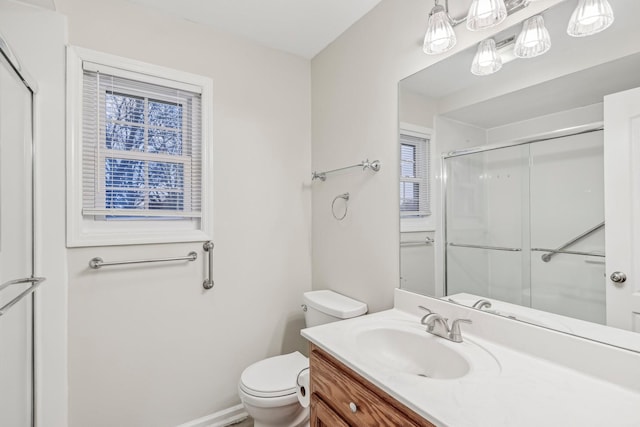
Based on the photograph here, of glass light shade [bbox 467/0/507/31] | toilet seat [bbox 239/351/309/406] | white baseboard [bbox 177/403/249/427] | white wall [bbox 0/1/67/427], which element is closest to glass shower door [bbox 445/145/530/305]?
glass light shade [bbox 467/0/507/31]

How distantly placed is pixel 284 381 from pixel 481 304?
1042mm

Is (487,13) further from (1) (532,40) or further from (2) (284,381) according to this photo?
(2) (284,381)

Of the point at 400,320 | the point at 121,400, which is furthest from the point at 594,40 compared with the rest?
the point at 121,400

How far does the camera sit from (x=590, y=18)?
0.93 metres

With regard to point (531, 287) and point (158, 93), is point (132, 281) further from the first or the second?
point (531, 287)

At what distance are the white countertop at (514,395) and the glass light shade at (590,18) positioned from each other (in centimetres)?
97

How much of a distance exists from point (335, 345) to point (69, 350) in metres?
1.37

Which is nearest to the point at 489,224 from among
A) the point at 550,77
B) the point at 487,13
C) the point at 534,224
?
the point at 534,224

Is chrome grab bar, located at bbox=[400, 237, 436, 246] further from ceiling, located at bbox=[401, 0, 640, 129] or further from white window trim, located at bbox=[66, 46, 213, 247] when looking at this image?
white window trim, located at bbox=[66, 46, 213, 247]

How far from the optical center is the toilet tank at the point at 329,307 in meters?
1.68

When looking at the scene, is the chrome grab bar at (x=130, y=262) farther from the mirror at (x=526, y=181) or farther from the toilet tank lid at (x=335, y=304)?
the mirror at (x=526, y=181)

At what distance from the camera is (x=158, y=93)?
5.90ft

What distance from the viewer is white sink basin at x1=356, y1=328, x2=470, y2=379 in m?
1.09

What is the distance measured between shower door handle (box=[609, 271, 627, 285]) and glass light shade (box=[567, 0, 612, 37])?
71 centimetres
